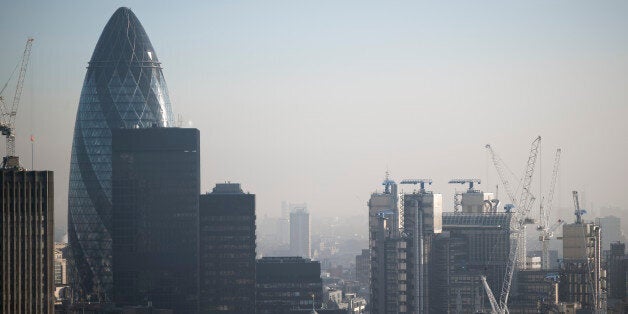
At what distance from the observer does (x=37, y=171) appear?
18000cm

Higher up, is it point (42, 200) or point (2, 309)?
point (42, 200)

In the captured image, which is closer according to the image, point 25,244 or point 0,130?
point 25,244

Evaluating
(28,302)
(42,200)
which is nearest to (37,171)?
(42,200)

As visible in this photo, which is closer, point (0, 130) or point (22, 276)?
point (22, 276)

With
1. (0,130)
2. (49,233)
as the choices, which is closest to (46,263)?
(49,233)

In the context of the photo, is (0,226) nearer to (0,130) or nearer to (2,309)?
(2,309)

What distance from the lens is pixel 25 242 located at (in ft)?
586

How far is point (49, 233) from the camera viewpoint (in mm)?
181375

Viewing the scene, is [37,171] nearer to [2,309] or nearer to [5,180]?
[5,180]

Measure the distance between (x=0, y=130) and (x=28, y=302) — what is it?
30.3 metres

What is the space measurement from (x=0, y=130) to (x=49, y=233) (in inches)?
930

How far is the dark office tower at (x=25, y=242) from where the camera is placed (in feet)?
581

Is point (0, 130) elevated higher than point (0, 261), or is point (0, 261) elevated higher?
point (0, 130)

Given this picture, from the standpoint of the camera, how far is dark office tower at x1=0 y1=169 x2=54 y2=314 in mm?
177000
